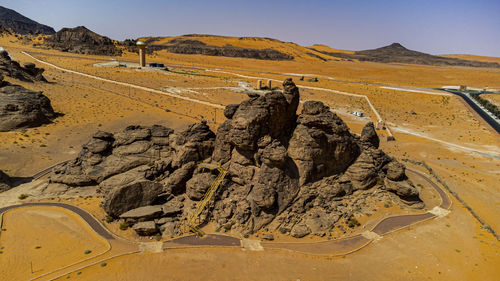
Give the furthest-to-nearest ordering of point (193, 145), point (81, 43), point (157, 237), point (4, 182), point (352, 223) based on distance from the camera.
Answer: point (81, 43) < point (193, 145) < point (4, 182) < point (352, 223) < point (157, 237)

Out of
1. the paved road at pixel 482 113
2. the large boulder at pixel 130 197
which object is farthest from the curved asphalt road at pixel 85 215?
the paved road at pixel 482 113

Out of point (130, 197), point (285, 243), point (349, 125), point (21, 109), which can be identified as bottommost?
point (285, 243)

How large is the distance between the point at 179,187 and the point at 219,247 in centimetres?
651

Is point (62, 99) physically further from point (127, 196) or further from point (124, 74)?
point (127, 196)

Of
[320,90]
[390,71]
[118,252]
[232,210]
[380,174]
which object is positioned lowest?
[118,252]

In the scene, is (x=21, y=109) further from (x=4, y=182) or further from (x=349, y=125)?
(x=349, y=125)

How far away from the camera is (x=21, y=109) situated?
37.6 metres

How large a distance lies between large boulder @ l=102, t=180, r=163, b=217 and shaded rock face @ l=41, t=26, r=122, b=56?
104733mm

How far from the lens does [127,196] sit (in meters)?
20.8

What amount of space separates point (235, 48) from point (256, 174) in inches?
5981

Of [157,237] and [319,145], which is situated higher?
[319,145]

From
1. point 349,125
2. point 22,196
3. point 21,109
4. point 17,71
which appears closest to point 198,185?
point 22,196

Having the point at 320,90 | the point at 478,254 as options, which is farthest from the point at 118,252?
the point at 320,90

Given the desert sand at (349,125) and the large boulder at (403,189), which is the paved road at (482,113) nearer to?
the desert sand at (349,125)
